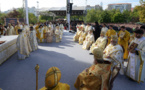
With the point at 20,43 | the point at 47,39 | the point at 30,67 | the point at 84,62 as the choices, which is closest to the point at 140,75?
the point at 84,62

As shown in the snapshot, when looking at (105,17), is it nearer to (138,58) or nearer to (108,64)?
(138,58)

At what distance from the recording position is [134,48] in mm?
3820

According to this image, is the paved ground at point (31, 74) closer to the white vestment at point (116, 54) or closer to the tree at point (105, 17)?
the white vestment at point (116, 54)

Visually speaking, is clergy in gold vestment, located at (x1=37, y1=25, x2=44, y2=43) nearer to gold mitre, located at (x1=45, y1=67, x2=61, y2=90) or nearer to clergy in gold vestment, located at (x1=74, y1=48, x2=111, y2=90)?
clergy in gold vestment, located at (x1=74, y1=48, x2=111, y2=90)

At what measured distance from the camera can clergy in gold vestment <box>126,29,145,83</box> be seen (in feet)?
12.2

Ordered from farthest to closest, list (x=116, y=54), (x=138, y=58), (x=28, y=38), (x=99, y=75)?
(x=28, y=38)
(x=116, y=54)
(x=138, y=58)
(x=99, y=75)

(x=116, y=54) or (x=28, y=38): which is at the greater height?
(x=28, y=38)

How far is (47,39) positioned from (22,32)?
4.52 meters

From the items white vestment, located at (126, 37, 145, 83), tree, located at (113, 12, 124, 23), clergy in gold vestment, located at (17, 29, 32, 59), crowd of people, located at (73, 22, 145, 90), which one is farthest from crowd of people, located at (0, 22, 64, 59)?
tree, located at (113, 12, 124, 23)

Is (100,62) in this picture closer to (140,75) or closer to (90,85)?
(90,85)

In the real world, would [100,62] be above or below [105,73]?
above

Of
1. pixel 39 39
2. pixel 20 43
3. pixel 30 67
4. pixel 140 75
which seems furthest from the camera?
pixel 39 39

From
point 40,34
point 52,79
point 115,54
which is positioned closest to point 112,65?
point 115,54

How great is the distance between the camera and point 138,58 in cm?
381
